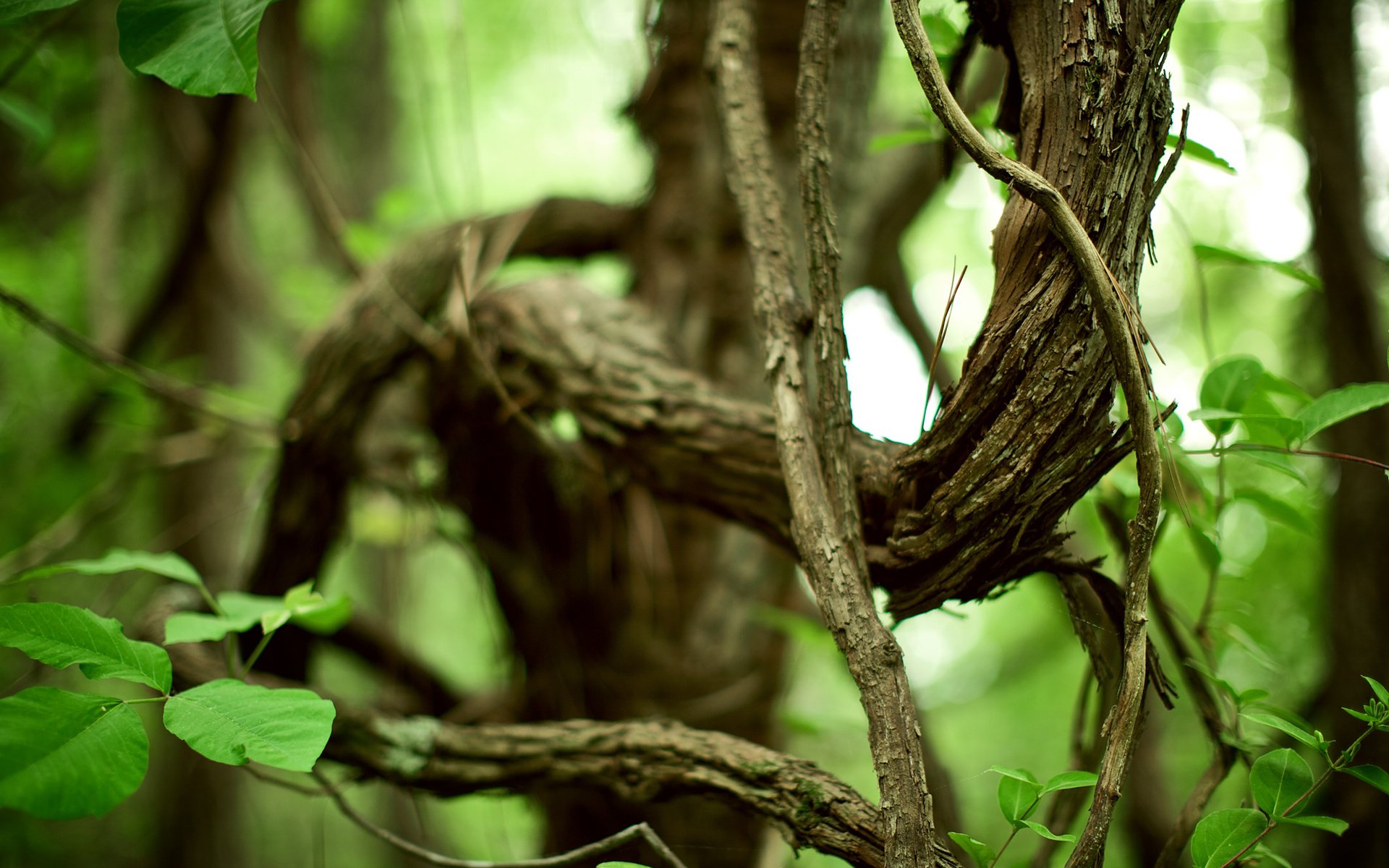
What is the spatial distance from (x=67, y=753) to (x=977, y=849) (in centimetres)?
62

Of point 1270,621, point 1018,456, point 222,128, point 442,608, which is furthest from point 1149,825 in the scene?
point 442,608

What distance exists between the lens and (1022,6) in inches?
23.1

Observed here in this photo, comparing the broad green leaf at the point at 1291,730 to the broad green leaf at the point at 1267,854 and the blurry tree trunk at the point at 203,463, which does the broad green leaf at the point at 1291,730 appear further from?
the blurry tree trunk at the point at 203,463

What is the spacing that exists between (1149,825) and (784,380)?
1.27 metres

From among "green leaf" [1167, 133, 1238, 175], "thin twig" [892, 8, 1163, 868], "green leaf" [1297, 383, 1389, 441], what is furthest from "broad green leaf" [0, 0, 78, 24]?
"green leaf" [1297, 383, 1389, 441]

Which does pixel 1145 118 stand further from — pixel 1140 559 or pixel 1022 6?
pixel 1140 559

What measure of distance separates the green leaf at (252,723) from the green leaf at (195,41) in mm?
461

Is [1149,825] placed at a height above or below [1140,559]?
below

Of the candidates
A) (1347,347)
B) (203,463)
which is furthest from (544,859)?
(203,463)

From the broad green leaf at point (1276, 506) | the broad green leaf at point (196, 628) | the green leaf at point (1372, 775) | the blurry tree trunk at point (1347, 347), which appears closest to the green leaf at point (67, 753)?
the broad green leaf at point (196, 628)

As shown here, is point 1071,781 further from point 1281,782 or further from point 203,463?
point 203,463

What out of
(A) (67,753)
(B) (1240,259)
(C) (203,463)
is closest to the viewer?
(A) (67,753)

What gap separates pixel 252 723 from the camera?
0.54m

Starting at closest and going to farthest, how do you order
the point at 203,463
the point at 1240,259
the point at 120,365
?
the point at 1240,259, the point at 120,365, the point at 203,463
